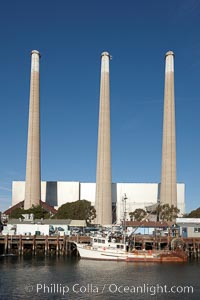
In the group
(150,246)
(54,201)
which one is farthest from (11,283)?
(54,201)

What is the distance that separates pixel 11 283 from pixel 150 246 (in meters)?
39.0

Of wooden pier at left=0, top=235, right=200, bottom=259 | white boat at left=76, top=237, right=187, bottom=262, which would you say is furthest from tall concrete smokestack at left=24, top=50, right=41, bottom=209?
white boat at left=76, top=237, right=187, bottom=262

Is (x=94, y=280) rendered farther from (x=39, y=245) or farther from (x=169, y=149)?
(x=169, y=149)

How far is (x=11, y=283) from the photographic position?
41875mm

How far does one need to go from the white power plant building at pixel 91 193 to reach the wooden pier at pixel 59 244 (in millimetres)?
70269

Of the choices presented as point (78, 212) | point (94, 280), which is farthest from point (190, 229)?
point (78, 212)

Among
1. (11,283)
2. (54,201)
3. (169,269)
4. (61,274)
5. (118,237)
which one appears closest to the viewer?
(11,283)

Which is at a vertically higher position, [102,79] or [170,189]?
[102,79]

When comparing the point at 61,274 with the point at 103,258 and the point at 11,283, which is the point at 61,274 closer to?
the point at 11,283

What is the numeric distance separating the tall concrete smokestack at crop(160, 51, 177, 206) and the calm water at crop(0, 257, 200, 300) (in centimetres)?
5937

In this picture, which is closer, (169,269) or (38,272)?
(38,272)

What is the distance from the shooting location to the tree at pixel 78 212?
11300 cm

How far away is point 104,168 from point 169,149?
1974 centimetres

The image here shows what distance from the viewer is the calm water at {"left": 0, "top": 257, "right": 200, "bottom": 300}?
124 ft
